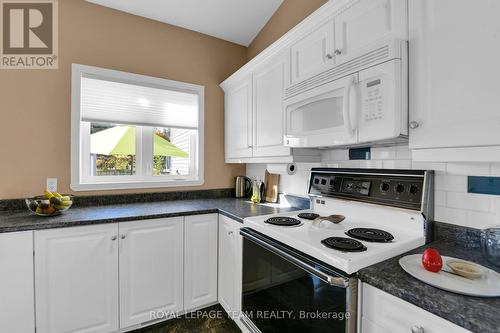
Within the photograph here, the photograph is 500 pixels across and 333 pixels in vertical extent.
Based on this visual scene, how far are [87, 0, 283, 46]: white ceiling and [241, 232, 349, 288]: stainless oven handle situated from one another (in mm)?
2081

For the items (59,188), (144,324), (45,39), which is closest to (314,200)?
(144,324)

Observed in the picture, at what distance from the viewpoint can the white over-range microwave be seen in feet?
3.48

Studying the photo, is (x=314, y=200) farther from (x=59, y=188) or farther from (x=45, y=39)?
(x=45, y=39)

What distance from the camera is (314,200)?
1787mm

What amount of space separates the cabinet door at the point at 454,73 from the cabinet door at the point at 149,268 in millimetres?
1662

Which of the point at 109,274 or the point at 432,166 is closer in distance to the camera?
the point at 432,166

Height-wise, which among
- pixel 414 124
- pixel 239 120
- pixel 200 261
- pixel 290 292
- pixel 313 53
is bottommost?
pixel 200 261

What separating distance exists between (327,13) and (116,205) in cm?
212

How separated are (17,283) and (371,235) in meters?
2.00

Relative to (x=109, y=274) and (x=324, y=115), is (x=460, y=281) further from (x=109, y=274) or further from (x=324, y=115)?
(x=109, y=274)

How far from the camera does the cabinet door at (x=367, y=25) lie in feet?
3.59

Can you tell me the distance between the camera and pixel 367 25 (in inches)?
48.0

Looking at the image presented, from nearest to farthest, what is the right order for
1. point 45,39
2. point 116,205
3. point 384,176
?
A: point 384,176 < point 45,39 < point 116,205

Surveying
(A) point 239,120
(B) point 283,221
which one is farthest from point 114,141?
(B) point 283,221
